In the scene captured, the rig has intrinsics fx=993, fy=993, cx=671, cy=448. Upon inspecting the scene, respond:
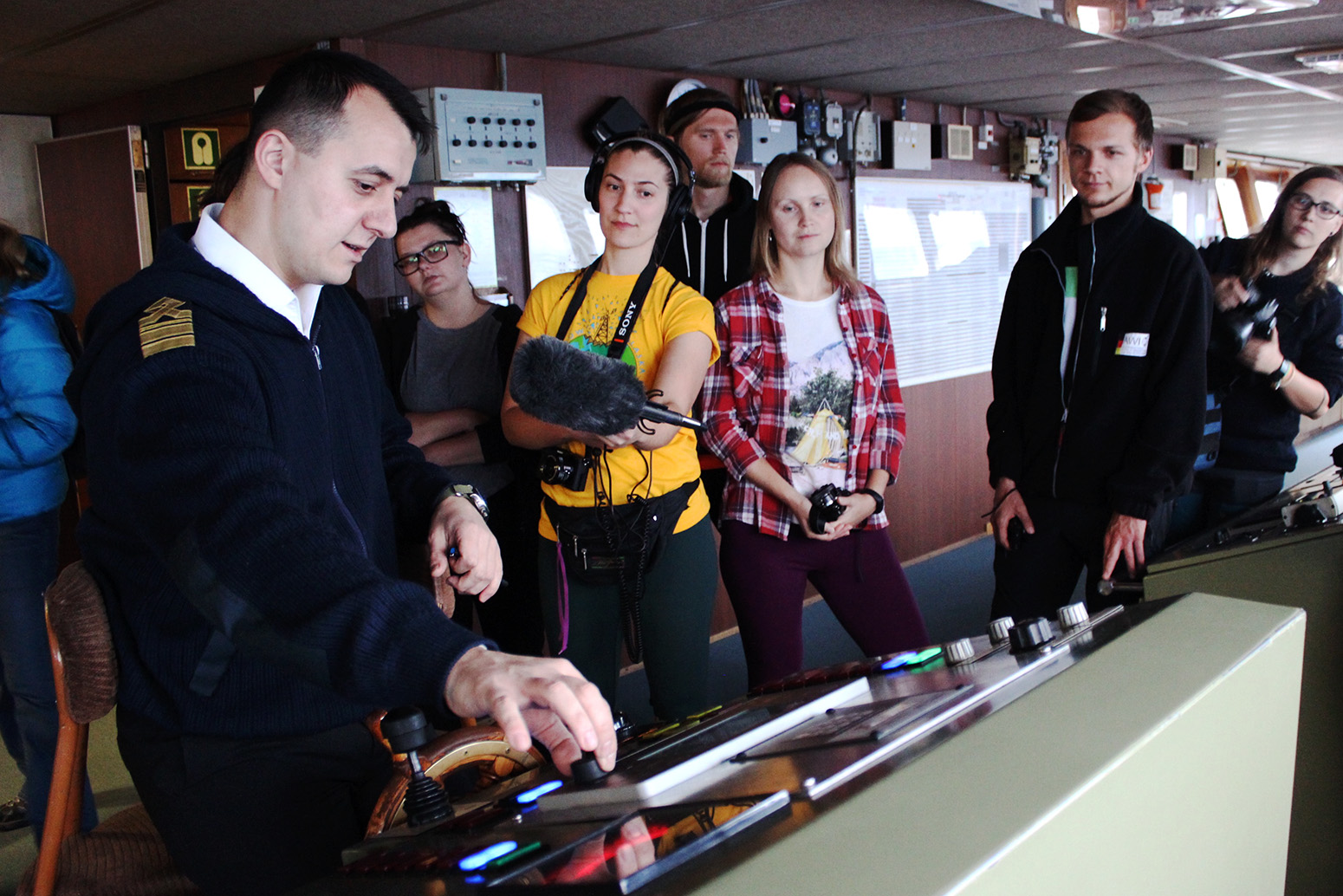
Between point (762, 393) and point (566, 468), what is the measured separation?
0.60 metres

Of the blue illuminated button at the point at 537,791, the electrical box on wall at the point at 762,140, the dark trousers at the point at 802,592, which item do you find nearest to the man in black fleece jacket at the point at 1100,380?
the dark trousers at the point at 802,592

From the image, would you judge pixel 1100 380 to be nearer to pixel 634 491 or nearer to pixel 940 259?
pixel 634 491

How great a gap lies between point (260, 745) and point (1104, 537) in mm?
1872

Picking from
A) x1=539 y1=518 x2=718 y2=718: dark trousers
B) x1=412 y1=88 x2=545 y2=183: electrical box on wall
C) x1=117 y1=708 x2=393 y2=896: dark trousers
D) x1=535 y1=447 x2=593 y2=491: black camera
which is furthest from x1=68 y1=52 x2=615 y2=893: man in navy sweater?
x1=412 y1=88 x2=545 y2=183: electrical box on wall

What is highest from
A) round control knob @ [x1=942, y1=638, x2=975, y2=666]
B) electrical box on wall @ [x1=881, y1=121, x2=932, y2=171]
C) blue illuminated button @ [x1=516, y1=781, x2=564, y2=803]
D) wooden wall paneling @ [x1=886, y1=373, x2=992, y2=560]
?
electrical box on wall @ [x1=881, y1=121, x2=932, y2=171]

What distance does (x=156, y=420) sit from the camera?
1.00 meters

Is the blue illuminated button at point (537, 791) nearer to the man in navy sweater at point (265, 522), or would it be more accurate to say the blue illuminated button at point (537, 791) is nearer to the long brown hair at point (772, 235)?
the man in navy sweater at point (265, 522)

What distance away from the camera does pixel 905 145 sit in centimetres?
489

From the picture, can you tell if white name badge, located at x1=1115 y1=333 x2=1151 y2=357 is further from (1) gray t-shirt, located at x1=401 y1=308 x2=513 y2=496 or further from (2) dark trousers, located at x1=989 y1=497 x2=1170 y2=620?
(1) gray t-shirt, located at x1=401 y1=308 x2=513 y2=496

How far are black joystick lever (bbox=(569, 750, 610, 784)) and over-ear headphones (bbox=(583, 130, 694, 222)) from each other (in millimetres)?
1664

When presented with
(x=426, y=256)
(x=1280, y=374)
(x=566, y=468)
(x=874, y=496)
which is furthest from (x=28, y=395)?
(x=1280, y=374)

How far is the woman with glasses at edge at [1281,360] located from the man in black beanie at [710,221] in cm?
132

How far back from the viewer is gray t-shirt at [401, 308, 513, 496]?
109 inches

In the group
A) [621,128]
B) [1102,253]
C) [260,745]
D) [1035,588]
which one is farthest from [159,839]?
[621,128]
